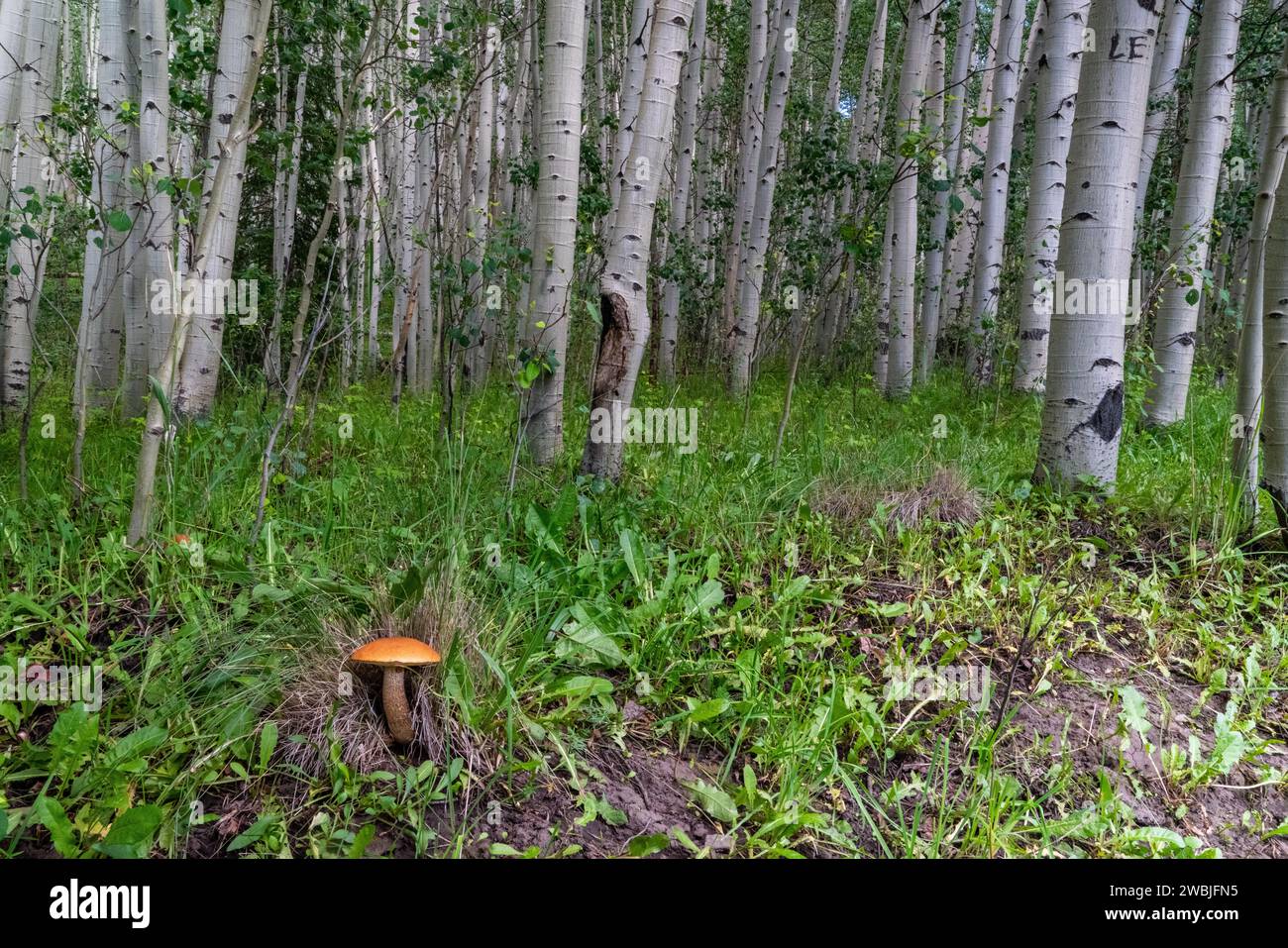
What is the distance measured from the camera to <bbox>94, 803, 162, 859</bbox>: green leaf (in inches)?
67.8

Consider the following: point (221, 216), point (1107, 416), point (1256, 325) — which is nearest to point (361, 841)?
point (1107, 416)

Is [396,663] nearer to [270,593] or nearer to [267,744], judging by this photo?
[267,744]

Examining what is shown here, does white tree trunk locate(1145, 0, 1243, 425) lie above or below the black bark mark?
above

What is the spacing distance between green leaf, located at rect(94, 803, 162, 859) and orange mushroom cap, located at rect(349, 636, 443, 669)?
51 centimetres

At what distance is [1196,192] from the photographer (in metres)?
5.65

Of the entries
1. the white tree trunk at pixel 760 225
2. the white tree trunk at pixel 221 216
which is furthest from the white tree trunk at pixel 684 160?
the white tree trunk at pixel 221 216

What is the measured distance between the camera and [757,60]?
930cm

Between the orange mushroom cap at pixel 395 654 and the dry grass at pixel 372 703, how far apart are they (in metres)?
0.18

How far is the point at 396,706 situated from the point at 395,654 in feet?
0.67

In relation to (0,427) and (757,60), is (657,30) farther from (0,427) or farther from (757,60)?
(757,60)

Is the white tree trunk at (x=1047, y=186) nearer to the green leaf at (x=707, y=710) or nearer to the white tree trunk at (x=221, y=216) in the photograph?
the green leaf at (x=707, y=710)

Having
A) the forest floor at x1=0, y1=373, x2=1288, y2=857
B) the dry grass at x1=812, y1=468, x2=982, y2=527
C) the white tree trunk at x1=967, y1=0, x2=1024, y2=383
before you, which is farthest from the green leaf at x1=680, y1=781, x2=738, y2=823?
the white tree trunk at x1=967, y1=0, x2=1024, y2=383

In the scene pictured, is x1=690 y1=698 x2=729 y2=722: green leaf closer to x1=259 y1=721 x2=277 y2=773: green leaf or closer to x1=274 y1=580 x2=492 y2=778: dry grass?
x1=274 y1=580 x2=492 y2=778: dry grass
